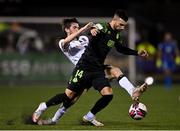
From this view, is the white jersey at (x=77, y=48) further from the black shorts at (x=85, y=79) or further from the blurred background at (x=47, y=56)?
the blurred background at (x=47, y=56)

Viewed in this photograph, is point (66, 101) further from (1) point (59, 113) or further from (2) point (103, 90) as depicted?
(2) point (103, 90)

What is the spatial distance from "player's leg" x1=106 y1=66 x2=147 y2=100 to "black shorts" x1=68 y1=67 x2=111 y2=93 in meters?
0.32

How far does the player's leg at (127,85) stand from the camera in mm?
12141

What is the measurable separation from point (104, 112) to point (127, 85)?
2967 millimetres

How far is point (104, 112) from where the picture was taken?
15.3m

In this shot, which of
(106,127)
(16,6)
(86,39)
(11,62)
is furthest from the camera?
(16,6)

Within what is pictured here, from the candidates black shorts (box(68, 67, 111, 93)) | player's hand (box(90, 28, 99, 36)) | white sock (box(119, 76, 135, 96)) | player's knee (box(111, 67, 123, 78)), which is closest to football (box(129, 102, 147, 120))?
white sock (box(119, 76, 135, 96))

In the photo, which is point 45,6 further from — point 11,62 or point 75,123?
point 75,123

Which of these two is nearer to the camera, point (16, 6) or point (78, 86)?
point (78, 86)

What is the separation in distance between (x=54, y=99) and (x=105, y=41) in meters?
1.43

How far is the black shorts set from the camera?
484 inches

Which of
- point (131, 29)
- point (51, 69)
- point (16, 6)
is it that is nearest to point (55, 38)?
point (51, 69)

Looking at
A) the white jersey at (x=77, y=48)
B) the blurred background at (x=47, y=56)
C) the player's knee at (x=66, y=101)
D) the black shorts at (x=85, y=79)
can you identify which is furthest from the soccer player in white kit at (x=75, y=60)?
the blurred background at (x=47, y=56)

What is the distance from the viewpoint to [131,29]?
1133 inches
